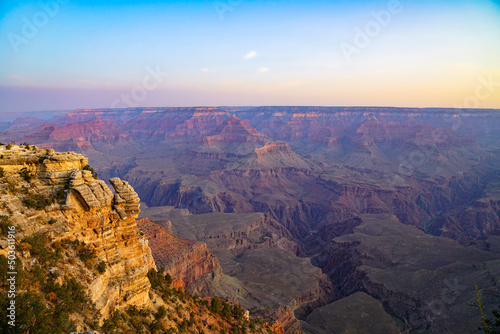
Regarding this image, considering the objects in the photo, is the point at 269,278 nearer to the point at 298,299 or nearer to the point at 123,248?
the point at 298,299

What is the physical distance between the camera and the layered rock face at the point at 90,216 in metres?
17.4

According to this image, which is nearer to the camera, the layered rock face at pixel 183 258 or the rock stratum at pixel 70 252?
the rock stratum at pixel 70 252

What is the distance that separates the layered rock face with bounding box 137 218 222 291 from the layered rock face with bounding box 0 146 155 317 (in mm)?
36750

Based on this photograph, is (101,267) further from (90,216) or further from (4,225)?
(4,225)

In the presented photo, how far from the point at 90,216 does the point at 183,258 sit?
143ft

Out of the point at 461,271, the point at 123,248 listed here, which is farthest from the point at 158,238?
the point at 461,271

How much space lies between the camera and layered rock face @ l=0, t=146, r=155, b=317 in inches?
686

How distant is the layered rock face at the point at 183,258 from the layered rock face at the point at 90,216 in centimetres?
3675

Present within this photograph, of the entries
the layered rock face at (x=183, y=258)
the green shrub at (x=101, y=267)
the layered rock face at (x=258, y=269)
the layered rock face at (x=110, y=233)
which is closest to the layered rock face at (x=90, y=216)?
the layered rock face at (x=110, y=233)

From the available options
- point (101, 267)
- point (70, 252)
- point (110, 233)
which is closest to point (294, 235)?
point (110, 233)

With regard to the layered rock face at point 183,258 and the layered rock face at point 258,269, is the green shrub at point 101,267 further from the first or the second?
the layered rock face at point 183,258

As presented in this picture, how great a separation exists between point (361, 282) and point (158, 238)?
4737 cm

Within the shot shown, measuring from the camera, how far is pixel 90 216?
18.7 m

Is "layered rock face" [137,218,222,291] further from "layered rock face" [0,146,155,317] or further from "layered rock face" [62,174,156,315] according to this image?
"layered rock face" [0,146,155,317]
